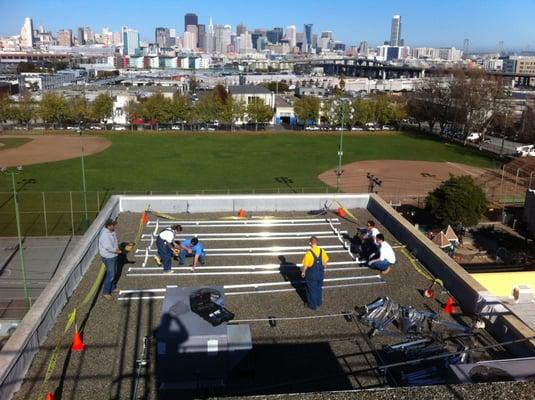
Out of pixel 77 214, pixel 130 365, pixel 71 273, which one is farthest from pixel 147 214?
pixel 77 214

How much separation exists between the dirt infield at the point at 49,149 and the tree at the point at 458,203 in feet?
99.0

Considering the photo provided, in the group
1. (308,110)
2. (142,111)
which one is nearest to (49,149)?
(142,111)

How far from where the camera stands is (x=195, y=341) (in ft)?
19.6

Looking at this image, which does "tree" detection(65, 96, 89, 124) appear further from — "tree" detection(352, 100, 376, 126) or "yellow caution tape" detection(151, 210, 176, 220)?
"yellow caution tape" detection(151, 210, 176, 220)

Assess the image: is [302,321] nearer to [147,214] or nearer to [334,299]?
[334,299]

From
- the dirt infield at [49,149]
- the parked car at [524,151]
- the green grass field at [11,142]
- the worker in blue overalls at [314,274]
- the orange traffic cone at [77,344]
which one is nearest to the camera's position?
the orange traffic cone at [77,344]

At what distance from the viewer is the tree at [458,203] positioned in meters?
22.6

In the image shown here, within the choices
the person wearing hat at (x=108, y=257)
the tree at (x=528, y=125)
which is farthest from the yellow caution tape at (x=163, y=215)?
the tree at (x=528, y=125)

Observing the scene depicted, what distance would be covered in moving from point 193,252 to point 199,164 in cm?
2930

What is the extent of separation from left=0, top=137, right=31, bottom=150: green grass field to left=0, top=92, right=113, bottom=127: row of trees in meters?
8.24

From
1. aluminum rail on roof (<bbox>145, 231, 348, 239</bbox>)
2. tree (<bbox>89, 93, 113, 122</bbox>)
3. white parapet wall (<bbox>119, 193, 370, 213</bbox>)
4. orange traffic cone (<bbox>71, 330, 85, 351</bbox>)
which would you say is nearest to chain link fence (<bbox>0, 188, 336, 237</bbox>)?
white parapet wall (<bbox>119, 193, 370, 213</bbox>)

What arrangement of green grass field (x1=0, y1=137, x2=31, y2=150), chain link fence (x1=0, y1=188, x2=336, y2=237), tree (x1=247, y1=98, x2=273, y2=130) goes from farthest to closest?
tree (x1=247, y1=98, x2=273, y2=130), green grass field (x1=0, y1=137, x2=31, y2=150), chain link fence (x1=0, y1=188, x2=336, y2=237)

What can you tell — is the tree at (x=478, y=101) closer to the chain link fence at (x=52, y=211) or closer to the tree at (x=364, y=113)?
the tree at (x=364, y=113)

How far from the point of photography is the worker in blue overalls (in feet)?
26.5
